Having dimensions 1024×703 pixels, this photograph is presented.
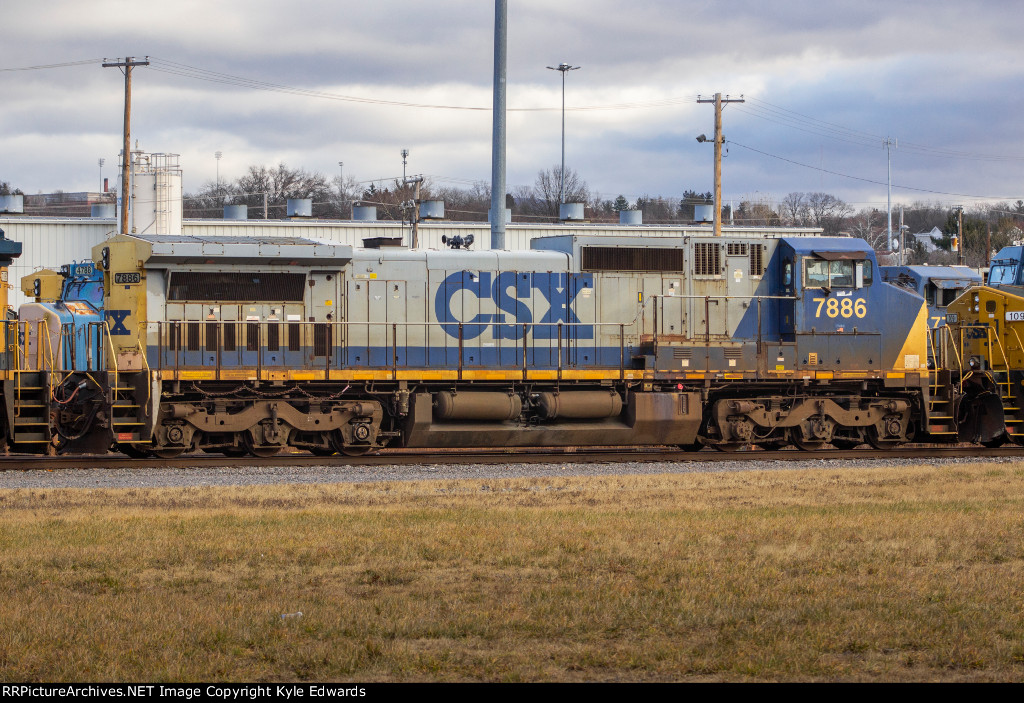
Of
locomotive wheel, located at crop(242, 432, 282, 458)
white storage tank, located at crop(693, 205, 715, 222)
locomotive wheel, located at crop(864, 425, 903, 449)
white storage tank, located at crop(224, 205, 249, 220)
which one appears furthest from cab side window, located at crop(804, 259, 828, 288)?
white storage tank, located at crop(693, 205, 715, 222)

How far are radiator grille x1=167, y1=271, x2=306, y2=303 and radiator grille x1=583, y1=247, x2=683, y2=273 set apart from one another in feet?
16.0

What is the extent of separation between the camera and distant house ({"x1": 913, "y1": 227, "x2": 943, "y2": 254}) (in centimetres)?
6919

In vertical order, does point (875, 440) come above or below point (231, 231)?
below

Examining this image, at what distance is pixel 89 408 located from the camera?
15.7 meters

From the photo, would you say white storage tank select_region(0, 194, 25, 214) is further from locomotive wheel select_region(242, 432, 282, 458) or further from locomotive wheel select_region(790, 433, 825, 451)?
locomotive wheel select_region(790, 433, 825, 451)

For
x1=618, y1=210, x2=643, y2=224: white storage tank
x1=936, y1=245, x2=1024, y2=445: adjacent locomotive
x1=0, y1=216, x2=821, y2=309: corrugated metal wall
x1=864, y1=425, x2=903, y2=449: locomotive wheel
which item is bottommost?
x1=864, y1=425, x2=903, y2=449: locomotive wheel

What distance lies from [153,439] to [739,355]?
31.7 feet

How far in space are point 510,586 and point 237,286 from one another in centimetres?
1026

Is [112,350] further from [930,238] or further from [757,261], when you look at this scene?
[930,238]

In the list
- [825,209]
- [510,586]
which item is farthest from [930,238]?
[510,586]

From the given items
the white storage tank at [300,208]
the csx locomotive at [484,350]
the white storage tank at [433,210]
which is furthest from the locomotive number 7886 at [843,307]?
the white storage tank at [300,208]

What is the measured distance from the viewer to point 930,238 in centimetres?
7481

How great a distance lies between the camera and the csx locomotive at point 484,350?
1628 centimetres
